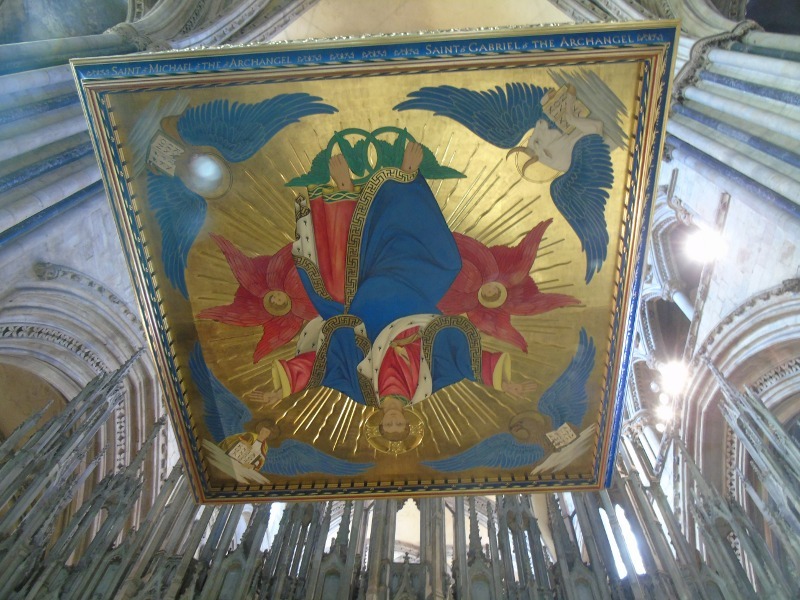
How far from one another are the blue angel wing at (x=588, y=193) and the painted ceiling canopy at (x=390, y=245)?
0.02m

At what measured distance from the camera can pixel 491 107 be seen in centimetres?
495

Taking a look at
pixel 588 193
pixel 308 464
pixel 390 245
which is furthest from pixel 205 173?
pixel 588 193

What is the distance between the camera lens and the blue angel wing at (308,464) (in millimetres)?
6129

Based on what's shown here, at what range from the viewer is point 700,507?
544cm

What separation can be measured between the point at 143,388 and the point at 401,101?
18.1 feet

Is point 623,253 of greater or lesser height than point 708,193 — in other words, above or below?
below

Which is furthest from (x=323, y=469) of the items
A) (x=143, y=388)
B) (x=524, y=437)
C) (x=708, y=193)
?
(x=708, y=193)

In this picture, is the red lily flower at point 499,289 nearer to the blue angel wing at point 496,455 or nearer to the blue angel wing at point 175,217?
the blue angel wing at point 496,455

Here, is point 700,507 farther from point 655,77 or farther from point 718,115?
point 718,115

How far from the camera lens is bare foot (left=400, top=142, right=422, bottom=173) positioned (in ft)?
17.0

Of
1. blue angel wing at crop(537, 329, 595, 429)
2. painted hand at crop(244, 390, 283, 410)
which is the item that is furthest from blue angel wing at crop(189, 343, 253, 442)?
blue angel wing at crop(537, 329, 595, 429)

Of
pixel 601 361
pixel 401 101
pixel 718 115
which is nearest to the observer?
pixel 401 101

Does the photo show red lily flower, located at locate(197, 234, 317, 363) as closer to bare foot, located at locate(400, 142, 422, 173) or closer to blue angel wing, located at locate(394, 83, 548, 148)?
bare foot, located at locate(400, 142, 422, 173)

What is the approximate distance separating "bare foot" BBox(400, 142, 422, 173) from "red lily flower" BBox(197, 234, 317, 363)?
1255 millimetres
